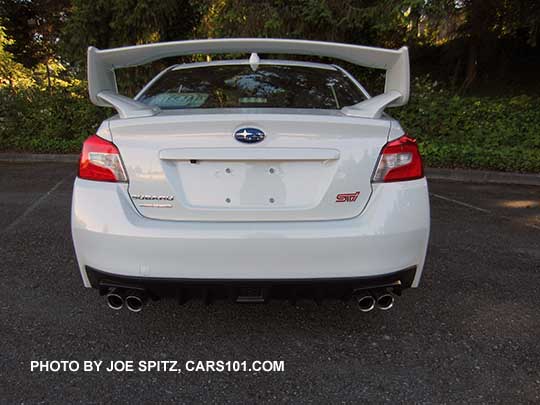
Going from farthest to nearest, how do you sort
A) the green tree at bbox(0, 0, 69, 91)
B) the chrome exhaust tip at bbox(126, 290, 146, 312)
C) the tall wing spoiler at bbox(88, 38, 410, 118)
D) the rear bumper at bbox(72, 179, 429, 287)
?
the green tree at bbox(0, 0, 69, 91)
the tall wing spoiler at bbox(88, 38, 410, 118)
the chrome exhaust tip at bbox(126, 290, 146, 312)
the rear bumper at bbox(72, 179, 429, 287)

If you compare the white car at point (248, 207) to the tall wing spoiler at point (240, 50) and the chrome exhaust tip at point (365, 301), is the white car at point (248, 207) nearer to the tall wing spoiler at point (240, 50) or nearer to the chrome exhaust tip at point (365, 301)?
the chrome exhaust tip at point (365, 301)

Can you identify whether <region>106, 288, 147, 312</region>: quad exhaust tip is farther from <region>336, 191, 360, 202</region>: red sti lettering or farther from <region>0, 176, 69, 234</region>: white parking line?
<region>0, 176, 69, 234</region>: white parking line

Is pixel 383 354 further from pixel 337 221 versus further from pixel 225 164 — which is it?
pixel 225 164

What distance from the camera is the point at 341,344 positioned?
90.4 inches

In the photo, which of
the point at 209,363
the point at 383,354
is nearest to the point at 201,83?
the point at 209,363

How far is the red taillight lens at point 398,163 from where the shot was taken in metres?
1.96

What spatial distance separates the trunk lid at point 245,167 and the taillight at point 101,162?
45 mm

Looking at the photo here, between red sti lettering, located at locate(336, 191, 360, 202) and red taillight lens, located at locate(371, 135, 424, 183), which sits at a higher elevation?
red taillight lens, located at locate(371, 135, 424, 183)

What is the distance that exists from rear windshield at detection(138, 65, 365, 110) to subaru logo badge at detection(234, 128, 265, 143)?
63 centimetres

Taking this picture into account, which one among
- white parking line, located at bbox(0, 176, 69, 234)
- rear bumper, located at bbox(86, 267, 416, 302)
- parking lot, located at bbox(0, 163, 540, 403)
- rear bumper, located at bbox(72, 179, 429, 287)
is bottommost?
white parking line, located at bbox(0, 176, 69, 234)

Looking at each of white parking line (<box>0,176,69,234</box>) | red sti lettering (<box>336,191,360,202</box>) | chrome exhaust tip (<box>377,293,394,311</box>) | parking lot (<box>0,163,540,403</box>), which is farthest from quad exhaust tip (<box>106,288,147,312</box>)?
white parking line (<box>0,176,69,234</box>)

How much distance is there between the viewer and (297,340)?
2.33 meters

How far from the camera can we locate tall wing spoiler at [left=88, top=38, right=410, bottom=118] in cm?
232

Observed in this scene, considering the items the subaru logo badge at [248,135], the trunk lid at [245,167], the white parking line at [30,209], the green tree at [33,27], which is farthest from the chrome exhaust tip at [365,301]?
the green tree at [33,27]
